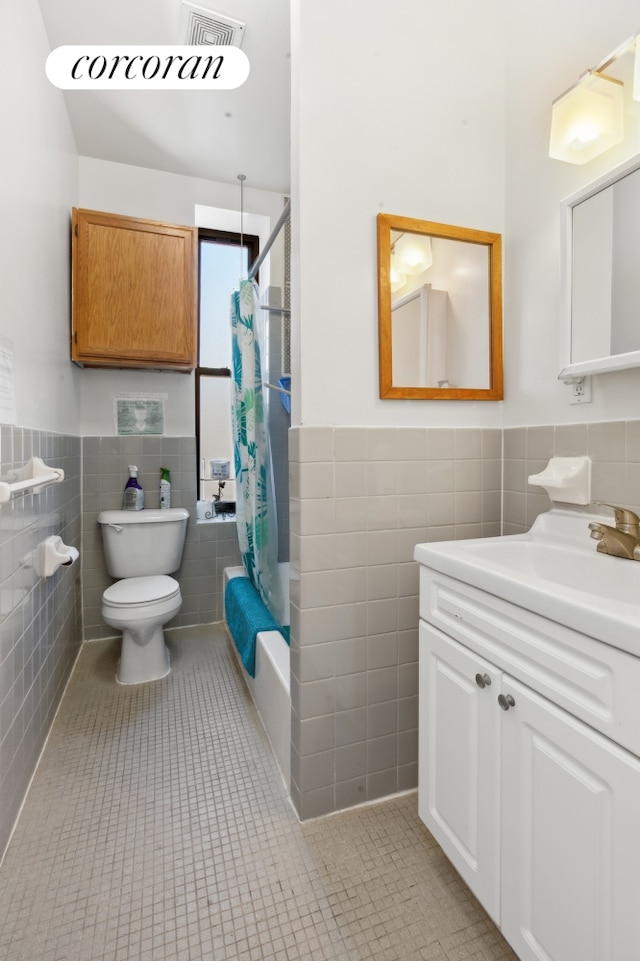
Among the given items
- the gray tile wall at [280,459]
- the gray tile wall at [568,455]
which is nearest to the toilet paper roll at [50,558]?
the gray tile wall at [280,459]

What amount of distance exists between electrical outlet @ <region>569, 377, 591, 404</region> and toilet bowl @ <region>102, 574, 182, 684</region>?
6.11 feet

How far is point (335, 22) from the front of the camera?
128 cm

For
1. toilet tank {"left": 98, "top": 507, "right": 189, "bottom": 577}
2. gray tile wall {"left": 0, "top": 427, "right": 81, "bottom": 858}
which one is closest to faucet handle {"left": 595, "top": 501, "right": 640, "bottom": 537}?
gray tile wall {"left": 0, "top": 427, "right": 81, "bottom": 858}

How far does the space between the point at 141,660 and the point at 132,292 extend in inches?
72.9

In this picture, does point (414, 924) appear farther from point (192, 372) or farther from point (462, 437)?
point (192, 372)

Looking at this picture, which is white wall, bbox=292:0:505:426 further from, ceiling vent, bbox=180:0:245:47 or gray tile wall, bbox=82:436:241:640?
gray tile wall, bbox=82:436:241:640

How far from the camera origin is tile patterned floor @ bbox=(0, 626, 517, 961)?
1008 mm

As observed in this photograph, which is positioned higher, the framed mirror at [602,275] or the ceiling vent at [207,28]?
the ceiling vent at [207,28]

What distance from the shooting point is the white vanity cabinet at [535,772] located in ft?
2.18

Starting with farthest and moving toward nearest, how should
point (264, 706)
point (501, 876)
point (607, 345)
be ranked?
1. point (264, 706)
2. point (607, 345)
3. point (501, 876)

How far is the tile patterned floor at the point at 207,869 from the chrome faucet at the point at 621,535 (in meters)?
0.91

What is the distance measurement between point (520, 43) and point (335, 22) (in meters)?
0.62

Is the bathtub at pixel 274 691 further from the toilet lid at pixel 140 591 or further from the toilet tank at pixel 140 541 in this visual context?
the toilet tank at pixel 140 541

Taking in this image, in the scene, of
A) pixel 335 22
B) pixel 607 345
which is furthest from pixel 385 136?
pixel 607 345
